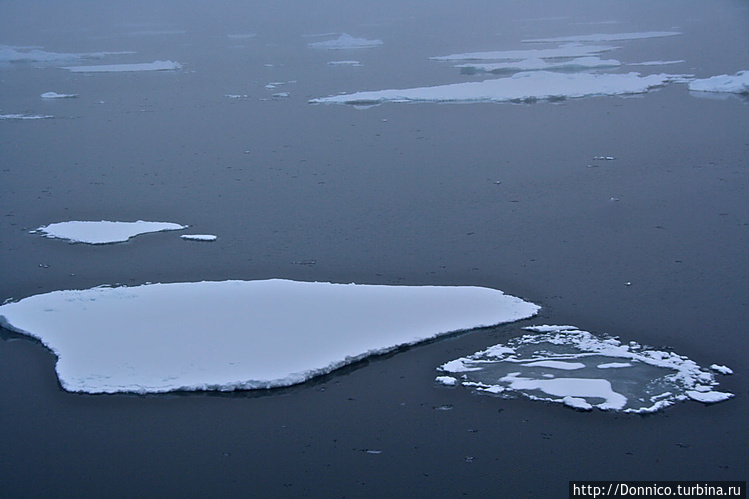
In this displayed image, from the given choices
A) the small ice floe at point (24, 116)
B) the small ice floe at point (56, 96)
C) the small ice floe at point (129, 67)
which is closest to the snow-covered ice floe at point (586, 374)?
the small ice floe at point (24, 116)

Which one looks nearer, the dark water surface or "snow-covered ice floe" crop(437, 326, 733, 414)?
the dark water surface

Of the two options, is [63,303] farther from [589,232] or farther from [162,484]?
[589,232]

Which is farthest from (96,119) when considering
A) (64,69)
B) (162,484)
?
(162,484)

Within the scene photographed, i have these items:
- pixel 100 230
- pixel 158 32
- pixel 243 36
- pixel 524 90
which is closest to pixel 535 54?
pixel 524 90

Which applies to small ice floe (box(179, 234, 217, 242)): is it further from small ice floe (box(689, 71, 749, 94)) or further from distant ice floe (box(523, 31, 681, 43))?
distant ice floe (box(523, 31, 681, 43))

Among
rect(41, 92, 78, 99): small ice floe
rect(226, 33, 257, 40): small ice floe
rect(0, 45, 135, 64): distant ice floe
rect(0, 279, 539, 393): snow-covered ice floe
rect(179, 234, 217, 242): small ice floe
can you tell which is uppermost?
rect(226, 33, 257, 40): small ice floe

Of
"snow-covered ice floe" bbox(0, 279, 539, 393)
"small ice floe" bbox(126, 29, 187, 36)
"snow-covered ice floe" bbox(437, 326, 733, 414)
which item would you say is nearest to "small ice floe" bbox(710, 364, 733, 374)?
"snow-covered ice floe" bbox(437, 326, 733, 414)
